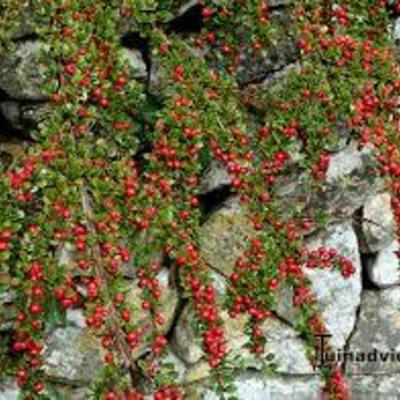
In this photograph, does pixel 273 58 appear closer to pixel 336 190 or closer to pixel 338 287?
pixel 336 190

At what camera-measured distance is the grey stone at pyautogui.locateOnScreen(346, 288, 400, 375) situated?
4828 millimetres

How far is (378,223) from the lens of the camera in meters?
4.79

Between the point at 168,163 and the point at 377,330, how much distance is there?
6.09 feet

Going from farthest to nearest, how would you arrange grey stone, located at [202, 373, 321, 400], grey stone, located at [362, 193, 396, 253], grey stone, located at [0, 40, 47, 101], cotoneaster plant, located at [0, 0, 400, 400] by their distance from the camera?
grey stone, located at [362, 193, 396, 253], grey stone, located at [202, 373, 321, 400], grey stone, located at [0, 40, 47, 101], cotoneaster plant, located at [0, 0, 400, 400]

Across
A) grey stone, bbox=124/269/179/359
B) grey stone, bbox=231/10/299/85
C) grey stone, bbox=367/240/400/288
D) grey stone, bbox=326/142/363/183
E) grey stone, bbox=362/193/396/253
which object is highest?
grey stone, bbox=231/10/299/85

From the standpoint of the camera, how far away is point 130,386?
3.17 meters

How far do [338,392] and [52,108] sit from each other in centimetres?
186

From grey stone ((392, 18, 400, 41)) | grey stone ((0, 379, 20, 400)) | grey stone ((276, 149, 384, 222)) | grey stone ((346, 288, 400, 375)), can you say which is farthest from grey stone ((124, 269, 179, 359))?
grey stone ((392, 18, 400, 41))

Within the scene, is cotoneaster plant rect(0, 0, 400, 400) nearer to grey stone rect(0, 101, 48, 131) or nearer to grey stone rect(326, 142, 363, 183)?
grey stone rect(326, 142, 363, 183)

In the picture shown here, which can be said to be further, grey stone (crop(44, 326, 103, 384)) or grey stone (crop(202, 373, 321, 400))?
grey stone (crop(202, 373, 321, 400))

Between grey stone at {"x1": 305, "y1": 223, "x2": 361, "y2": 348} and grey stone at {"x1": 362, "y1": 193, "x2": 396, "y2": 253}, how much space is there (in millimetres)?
92

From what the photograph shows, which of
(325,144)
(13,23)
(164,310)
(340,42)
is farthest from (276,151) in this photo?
(13,23)

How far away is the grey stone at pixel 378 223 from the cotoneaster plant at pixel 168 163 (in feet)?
1.43

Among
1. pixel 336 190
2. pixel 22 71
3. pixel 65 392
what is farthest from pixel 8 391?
pixel 336 190
